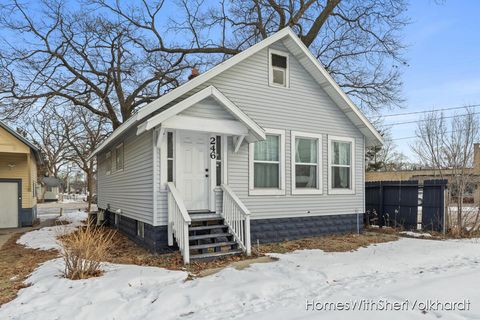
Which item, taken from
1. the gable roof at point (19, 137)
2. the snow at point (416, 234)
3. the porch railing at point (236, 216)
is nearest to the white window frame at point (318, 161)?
the porch railing at point (236, 216)

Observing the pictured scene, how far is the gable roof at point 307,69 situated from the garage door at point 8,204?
6.54 metres

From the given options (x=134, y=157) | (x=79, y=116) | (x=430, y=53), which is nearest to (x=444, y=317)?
(x=134, y=157)

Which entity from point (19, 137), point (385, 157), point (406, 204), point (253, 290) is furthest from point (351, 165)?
point (385, 157)

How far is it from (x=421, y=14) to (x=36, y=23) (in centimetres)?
1880

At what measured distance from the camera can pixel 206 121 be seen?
7.71m

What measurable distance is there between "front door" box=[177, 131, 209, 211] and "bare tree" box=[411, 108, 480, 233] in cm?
769

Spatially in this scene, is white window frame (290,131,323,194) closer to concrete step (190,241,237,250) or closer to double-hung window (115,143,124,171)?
concrete step (190,241,237,250)

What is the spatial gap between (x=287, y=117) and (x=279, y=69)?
4.54 feet

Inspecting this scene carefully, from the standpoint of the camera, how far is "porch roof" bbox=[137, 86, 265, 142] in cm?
709

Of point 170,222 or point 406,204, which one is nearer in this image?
point 170,222

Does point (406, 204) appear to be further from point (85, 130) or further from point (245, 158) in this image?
point (85, 130)

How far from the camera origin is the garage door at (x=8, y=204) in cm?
1460

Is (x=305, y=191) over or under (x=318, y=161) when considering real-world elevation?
under

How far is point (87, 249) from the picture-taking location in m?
5.57
